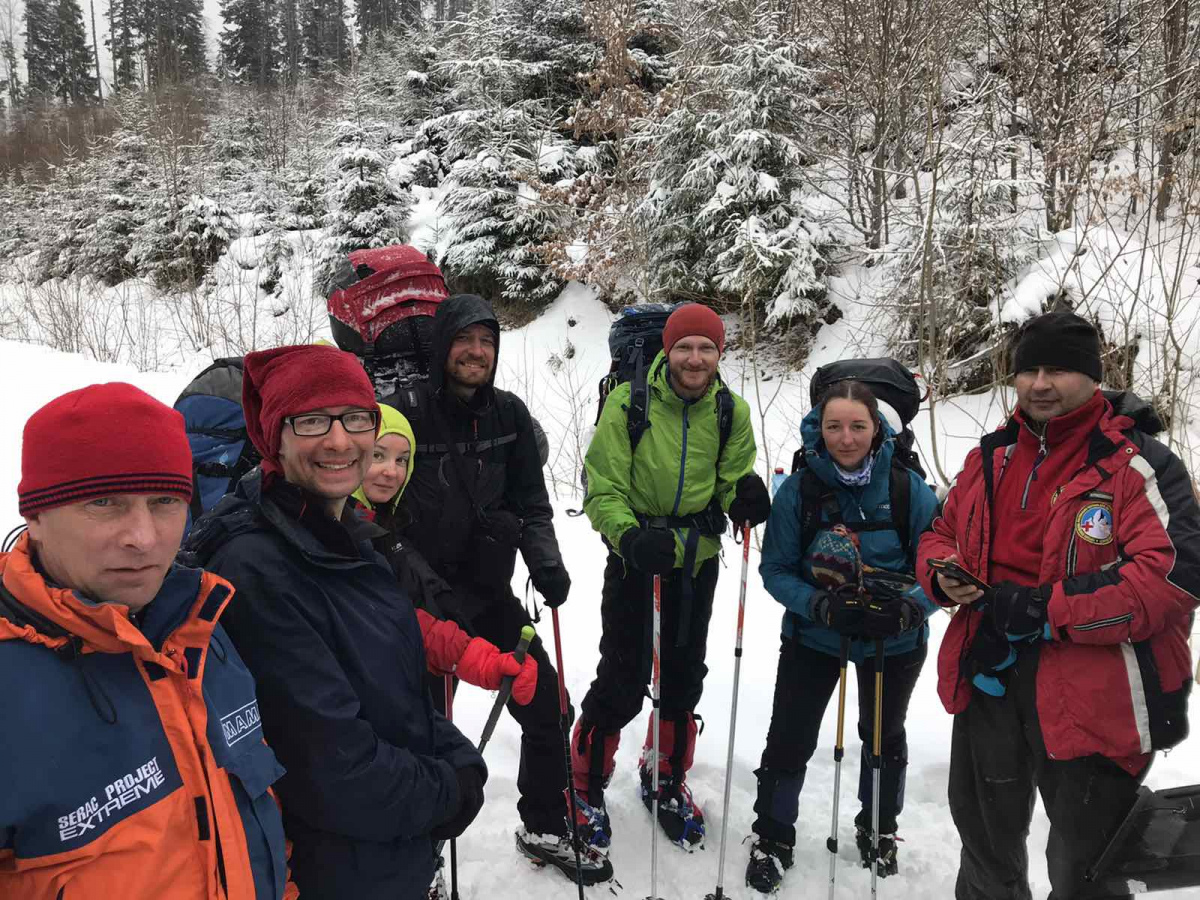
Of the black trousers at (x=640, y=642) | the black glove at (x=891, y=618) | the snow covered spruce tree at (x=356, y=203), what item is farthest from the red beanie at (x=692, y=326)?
the snow covered spruce tree at (x=356, y=203)

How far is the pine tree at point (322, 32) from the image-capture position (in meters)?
38.2

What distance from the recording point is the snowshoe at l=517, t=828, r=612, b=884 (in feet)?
9.31

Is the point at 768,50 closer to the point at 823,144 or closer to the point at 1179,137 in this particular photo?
the point at 823,144

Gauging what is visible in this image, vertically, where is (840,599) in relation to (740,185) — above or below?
below

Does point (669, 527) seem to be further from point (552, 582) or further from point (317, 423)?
point (317, 423)

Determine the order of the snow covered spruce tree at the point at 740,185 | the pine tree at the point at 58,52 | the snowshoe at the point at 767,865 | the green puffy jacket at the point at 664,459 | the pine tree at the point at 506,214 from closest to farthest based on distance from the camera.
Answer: the snowshoe at the point at 767,865
the green puffy jacket at the point at 664,459
the snow covered spruce tree at the point at 740,185
the pine tree at the point at 506,214
the pine tree at the point at 58,52

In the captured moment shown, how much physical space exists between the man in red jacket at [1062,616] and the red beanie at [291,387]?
1.85 m

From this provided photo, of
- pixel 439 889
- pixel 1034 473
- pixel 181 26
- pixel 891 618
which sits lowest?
pixel 439 889

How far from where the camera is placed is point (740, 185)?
11.6 meters

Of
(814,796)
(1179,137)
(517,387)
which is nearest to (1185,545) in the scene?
(814,796)

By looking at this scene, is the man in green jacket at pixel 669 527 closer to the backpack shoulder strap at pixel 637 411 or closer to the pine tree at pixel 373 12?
the backpack shoulder strap at pixel 637 411

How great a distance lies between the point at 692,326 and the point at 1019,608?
5.05 feet

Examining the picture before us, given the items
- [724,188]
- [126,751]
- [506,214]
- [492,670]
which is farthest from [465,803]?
[506,214]

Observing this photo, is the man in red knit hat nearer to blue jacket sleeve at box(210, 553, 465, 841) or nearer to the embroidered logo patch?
blue jacket sleeve at box(210, 553, 465, 841)
